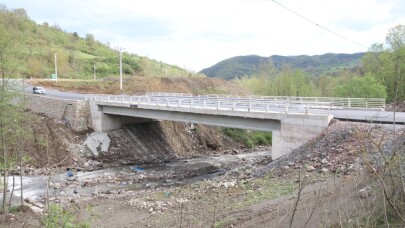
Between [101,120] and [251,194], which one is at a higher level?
[101,120]

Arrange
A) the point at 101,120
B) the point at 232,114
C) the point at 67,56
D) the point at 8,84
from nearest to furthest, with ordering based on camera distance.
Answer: the point at 8,84 → the point at 232,114 → the point at 101,120 → the point at 67,56

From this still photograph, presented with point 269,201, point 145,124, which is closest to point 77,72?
point 145,124

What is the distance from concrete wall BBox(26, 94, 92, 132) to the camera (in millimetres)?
34906

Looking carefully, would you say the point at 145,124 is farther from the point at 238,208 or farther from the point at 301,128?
the point at 238,208

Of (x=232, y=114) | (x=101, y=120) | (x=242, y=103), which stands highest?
(x=242, y=103)

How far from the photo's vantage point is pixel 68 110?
1390 inches

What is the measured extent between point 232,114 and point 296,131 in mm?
5102

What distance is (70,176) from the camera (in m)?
26.2

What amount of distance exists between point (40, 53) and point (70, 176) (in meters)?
62.6

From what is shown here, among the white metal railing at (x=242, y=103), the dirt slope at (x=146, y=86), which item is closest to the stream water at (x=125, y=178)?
the white metal railing at (x=242, y=103)

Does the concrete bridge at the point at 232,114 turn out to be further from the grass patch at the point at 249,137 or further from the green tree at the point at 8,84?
the green tree at the point at 8,84

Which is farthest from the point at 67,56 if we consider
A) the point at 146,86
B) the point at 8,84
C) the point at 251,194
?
the point at 251,194

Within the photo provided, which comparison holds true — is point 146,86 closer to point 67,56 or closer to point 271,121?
point 271,121

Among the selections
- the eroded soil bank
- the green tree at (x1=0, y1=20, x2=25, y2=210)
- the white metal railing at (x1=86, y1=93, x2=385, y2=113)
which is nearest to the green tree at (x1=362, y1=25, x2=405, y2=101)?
the white metal railing at (x1=86, y1=93, x2=385, y2=113)
